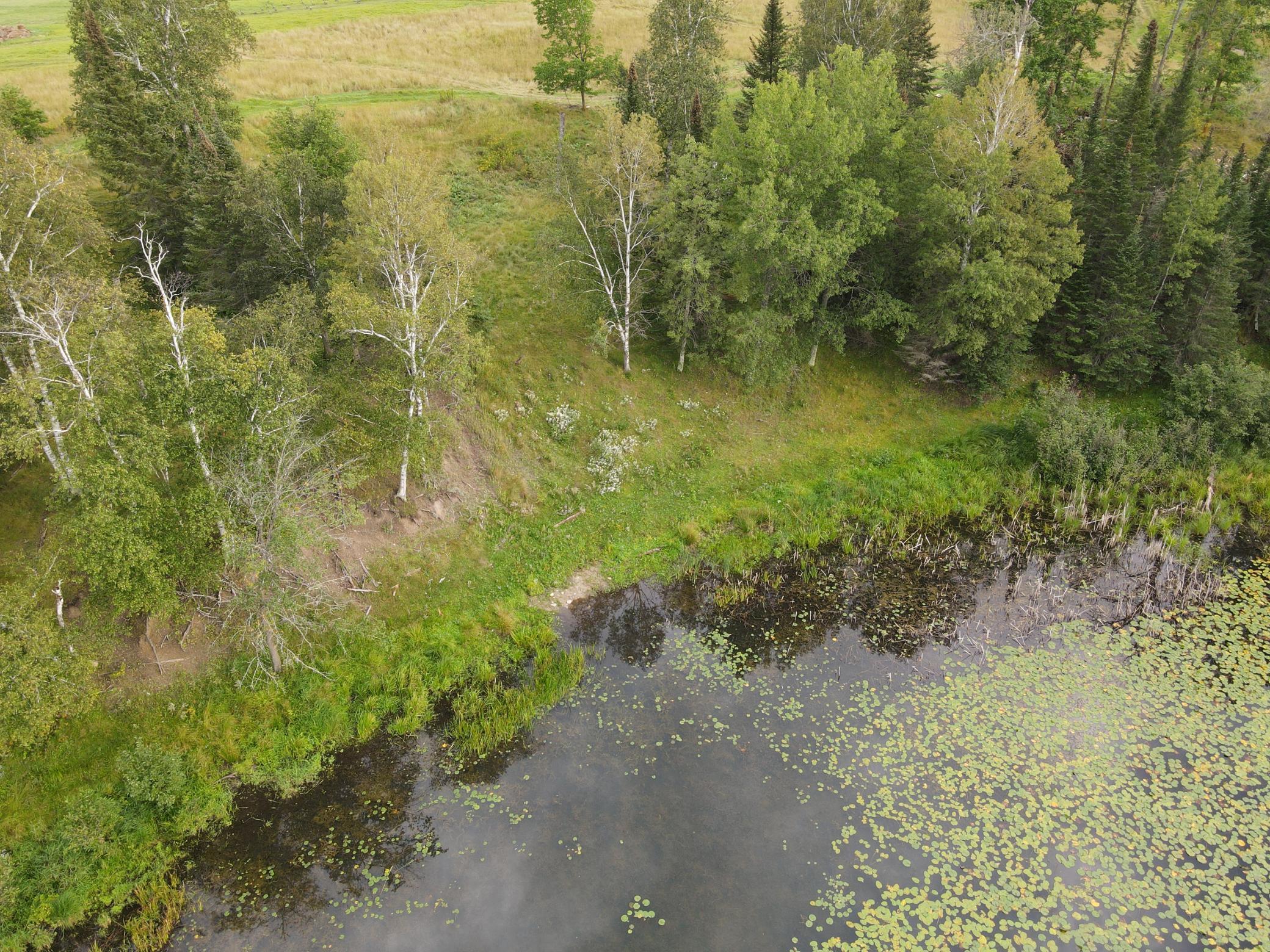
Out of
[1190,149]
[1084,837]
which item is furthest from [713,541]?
[1190,149]

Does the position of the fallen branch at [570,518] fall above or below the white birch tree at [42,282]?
below

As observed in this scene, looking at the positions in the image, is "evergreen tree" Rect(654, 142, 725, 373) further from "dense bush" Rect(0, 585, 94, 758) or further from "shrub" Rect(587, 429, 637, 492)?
"dense bush" Rect(0, 585, 94, 758)

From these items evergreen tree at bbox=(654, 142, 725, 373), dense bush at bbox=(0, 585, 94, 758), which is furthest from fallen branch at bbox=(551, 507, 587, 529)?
dense bush at bbox=(0, 585, 94, 758)

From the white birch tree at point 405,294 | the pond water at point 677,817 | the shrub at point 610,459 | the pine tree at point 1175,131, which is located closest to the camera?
the pond water at point 677,817

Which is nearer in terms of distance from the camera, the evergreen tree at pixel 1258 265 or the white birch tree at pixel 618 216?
the white birch tree at pixel 618 216

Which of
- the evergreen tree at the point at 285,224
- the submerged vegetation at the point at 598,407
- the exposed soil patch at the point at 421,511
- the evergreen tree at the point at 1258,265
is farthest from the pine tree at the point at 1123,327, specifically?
the evergreen tree at the point at 285,224

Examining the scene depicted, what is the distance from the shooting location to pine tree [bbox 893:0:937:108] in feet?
152

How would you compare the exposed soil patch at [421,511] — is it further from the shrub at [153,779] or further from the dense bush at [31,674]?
the dense bush at [31,674]

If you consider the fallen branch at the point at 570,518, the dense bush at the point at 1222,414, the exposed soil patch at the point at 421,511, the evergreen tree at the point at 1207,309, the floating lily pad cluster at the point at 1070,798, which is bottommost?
the floating lily pad cluster at the point at 1070,798

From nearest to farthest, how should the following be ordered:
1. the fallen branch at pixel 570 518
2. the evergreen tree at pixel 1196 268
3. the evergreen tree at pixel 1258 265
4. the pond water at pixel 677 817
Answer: the pond water at pixel 677 817 < the fallen branch at pixel 570 518 < the evergreen tree at pixel 1196 268 < the evergreen tree at pixel 1258 265

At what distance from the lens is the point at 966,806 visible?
20.4 m

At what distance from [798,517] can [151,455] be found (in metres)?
24.2

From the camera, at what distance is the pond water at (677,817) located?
1803cm

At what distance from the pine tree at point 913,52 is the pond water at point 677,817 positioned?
34.4 m
